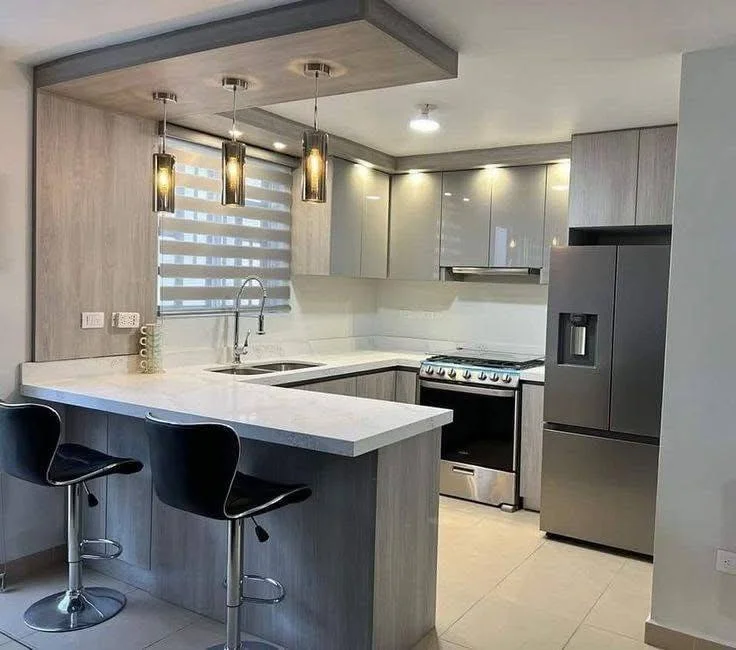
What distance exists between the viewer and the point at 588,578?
3461mm

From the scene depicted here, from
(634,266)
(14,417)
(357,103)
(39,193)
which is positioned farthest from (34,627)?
(634,266)

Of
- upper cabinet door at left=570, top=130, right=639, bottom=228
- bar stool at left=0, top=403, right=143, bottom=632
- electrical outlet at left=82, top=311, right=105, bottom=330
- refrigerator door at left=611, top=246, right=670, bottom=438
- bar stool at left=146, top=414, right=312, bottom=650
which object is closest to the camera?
bar stool at left=146, top=414, right=312, bottom=650

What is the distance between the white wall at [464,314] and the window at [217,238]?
123 centimetres

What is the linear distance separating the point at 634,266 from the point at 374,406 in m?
1.77

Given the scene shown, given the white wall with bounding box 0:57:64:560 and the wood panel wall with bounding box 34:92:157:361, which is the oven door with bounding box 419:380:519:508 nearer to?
the wood panel wall with bounding box 34:92:157:361

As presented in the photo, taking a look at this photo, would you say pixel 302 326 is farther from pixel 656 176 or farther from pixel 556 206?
pixel 656 176

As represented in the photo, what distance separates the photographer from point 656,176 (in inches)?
157

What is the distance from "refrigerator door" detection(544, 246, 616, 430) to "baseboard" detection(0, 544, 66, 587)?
271 centimetres

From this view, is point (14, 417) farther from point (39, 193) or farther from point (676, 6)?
point (676, 6)

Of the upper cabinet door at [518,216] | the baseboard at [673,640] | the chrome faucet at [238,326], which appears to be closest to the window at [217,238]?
the chrome faucet at [238,326]

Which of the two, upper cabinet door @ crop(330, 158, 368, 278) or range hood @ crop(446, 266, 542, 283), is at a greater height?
upper cabinet door @ crop(330, 158, 368, 278)

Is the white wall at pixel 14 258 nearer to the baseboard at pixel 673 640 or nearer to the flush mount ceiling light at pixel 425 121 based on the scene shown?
the flush mount ceiling light at pixel 425 121

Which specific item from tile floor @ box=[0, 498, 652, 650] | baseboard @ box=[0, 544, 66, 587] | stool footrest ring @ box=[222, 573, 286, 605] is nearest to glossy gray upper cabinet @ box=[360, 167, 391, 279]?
tile floor @ box=[0, 498, 652, 650]

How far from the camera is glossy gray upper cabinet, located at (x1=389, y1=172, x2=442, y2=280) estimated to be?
518 cm
